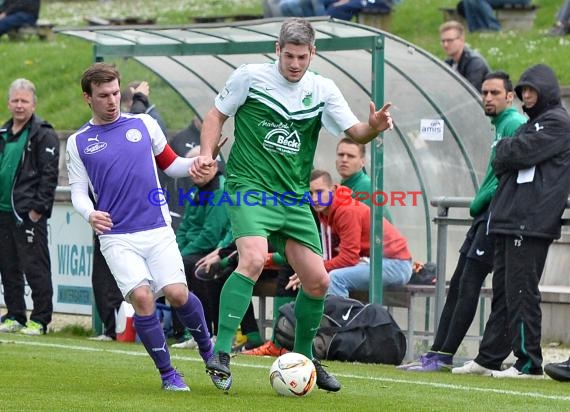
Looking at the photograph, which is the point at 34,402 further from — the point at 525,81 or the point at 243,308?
the point at 525,81

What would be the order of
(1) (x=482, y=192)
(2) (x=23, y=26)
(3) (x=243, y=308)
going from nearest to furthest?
(3) (x=243, y=308) < (1) (x=482, y=192) < (2) (x=23, y=26)

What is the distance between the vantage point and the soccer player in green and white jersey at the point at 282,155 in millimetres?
9078

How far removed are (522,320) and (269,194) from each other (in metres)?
2.73

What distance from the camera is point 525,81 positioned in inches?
433

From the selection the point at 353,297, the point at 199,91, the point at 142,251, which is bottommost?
the point at 353,297

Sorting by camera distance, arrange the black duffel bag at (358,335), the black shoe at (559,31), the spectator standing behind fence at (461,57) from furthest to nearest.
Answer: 1. the black shoe at (559,31)
2. the spectator standing behind fence at (461,57)
3. the black duffel bag at (358,335)

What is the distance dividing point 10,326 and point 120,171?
6167 millimetres

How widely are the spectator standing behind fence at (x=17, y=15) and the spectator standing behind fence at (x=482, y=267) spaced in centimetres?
1921

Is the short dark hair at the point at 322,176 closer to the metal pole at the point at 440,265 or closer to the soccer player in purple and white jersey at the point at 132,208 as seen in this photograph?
the metal pole at the point at 440,265

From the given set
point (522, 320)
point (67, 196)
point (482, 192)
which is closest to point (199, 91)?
point (67, 196)

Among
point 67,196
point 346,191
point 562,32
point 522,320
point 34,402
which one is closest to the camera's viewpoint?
point 34,402

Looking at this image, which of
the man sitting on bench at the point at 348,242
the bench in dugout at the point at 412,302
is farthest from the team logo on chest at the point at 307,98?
the bench in dugout at the point at 412,302

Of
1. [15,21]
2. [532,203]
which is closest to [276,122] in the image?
[532,203]

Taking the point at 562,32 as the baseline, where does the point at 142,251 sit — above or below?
below
